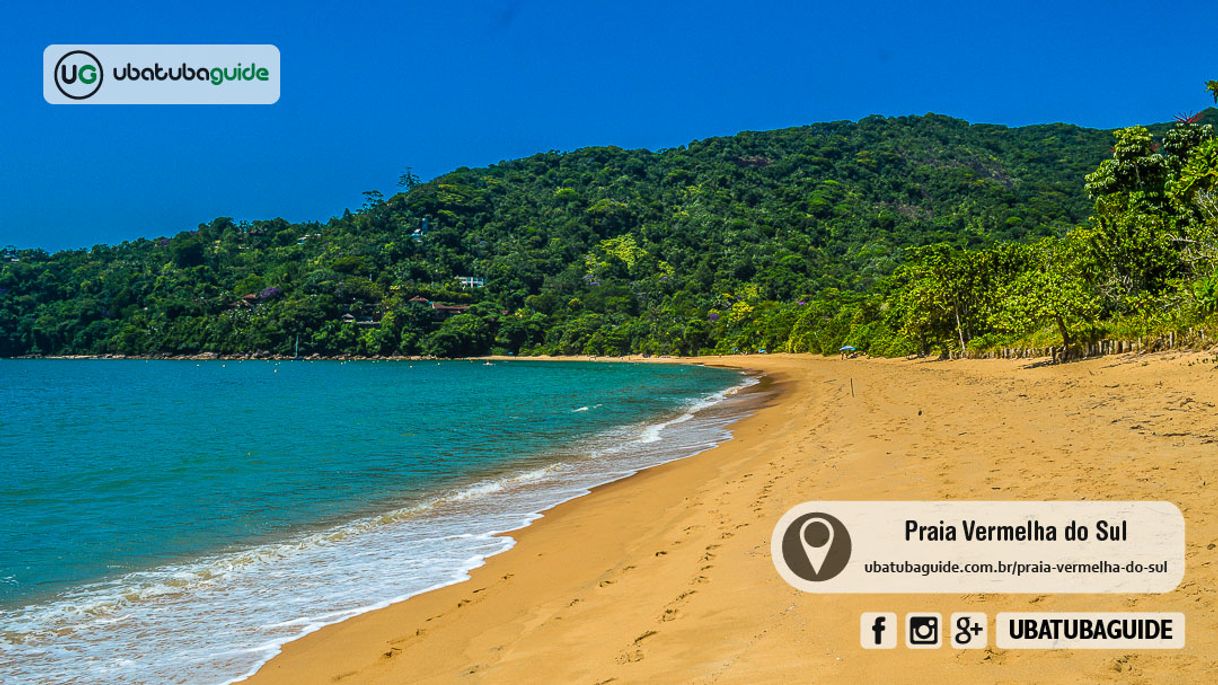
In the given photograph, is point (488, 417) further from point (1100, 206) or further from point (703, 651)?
point (1100, 206)

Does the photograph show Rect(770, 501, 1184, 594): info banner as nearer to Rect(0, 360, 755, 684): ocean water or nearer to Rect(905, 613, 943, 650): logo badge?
Rect(905, 613, 943, 650): logo badge

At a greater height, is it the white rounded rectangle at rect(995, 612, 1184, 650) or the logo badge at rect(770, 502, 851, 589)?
the white rounded rectangle at rect(995, 612, 1184, 650)

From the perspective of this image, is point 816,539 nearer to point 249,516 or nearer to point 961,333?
point 249,516

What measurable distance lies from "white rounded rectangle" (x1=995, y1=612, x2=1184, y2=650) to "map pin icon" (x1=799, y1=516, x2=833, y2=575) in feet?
A: 6.44

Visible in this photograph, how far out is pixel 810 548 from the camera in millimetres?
7652

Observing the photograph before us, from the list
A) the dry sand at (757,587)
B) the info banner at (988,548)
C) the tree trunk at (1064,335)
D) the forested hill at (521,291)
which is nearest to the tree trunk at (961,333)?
the tree trunk at (1064,335)

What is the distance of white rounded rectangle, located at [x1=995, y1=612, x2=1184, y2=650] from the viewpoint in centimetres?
492

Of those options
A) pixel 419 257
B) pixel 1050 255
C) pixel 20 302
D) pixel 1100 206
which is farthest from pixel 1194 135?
pixel 20 302

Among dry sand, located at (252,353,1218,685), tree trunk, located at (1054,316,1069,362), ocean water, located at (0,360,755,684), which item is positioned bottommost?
ocean water, located at (0,360,755,684)

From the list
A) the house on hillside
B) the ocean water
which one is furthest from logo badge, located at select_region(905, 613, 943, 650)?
the house on hillside

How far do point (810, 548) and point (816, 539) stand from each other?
0.36 metres

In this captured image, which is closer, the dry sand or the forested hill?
the dry sand

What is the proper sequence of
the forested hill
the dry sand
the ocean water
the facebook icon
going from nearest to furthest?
the dry sand, the facebook icon, the ocean water, the forested hill

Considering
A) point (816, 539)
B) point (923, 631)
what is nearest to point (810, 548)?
point (816, 539)
